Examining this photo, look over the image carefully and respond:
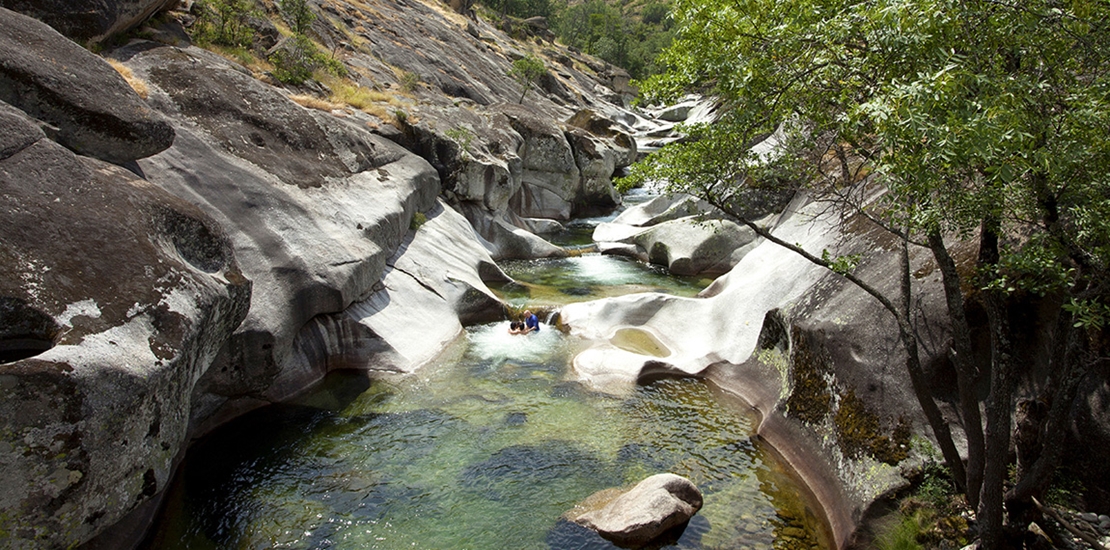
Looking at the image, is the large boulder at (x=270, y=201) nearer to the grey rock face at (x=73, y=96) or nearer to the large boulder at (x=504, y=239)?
the grey rock face at (x=73, y=96)

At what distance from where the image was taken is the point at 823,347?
12125mm

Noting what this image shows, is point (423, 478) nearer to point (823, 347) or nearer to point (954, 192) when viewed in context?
point (823, 347)

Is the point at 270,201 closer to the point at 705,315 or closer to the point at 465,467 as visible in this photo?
the point at 465,467

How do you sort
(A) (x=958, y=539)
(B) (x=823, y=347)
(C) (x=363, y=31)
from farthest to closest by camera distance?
(C) (x=363, y=31)
(B) (x=823, y=347)
(A) (x=958, y=539)

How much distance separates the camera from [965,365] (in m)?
7.69

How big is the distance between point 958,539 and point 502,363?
11658 millimetres

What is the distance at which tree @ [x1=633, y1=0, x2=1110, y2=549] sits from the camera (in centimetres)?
527

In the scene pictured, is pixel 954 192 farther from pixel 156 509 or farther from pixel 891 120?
pixel 156 509

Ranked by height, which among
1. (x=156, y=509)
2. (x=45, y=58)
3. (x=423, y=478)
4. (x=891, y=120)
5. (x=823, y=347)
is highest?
(x=891, y=120)

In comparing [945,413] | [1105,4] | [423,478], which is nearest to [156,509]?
[423,478]

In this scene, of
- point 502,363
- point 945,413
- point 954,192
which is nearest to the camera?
point 954,192

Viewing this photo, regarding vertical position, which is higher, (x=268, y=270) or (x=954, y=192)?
(x=954, y=192)

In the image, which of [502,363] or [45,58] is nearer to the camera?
[45,58]

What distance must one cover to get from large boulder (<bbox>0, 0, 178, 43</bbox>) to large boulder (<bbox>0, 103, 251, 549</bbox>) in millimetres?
8957
